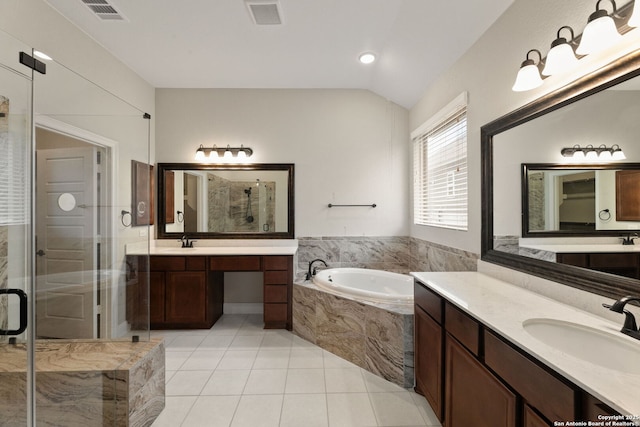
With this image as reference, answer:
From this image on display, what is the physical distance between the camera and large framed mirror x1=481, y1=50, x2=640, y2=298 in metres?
1.22

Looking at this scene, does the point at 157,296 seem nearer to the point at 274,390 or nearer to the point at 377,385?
the point at 274,390

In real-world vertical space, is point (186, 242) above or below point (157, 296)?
above

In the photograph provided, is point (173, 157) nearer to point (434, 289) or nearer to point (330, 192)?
point (330, 192)

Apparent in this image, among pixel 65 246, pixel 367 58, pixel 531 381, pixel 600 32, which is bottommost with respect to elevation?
pixel 531 381

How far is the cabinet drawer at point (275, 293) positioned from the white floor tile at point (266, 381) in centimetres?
90

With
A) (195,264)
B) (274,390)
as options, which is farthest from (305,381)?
(195,264)

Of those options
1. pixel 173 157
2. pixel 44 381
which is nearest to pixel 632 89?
pixel 44 381

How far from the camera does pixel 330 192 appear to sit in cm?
388

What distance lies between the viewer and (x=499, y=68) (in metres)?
2.04

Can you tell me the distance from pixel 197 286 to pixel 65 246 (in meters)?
1.24

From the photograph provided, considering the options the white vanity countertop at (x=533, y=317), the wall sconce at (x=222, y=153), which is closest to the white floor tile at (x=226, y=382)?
the white vanity countertop at (x=533, y=317)

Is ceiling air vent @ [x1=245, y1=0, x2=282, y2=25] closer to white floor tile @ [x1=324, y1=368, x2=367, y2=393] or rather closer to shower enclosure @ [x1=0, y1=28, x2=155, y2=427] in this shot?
shower enclosure @ [x1=0, y1=28, x2=155, y2=427]

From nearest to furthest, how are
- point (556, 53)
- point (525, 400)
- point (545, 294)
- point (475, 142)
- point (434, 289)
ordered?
point (525, 400), point (556, 53), point (545, 294), point (434, 289), point (475, 142)

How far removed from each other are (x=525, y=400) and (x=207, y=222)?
11.9ft
